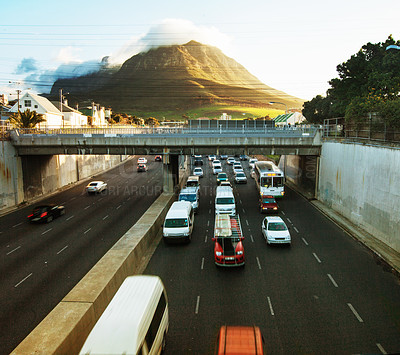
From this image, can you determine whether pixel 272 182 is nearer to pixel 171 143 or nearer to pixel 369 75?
pixel 171 143

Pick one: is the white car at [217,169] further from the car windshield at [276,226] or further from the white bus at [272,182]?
the car windshield at [276,226]

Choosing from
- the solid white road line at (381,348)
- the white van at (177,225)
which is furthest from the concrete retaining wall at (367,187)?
the white van at (177,225)

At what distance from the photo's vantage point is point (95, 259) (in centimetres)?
1880

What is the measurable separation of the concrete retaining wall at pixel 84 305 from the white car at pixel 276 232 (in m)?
8.16

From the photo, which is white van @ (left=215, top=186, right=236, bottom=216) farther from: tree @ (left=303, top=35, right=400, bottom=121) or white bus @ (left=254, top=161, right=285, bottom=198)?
tree @ (left=303, top=35, right=400, bottom=121)

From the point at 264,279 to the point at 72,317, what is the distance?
30.6 ft

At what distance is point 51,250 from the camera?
2075 cm

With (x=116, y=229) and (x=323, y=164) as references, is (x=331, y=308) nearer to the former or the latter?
(x=116, y=229)

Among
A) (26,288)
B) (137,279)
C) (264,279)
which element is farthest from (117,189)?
(137,279)

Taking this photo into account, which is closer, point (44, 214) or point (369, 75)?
point (44, 214)

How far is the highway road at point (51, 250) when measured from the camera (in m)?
13.3

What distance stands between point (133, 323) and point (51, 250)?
1507cm

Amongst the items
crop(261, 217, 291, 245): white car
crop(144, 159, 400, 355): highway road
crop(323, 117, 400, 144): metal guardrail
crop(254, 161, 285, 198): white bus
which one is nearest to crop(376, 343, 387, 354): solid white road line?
crop(144, 159, 400, 355): highway road

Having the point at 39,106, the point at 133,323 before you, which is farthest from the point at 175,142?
the point at 39,106
